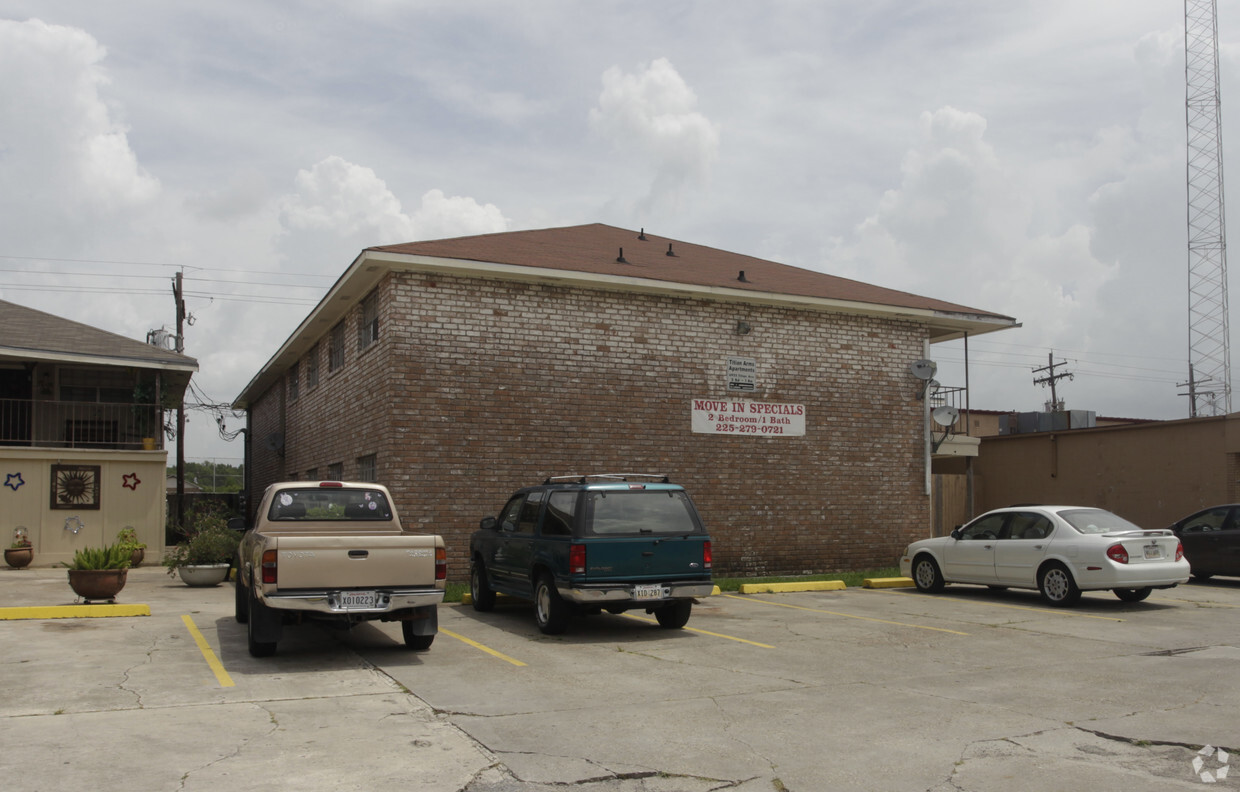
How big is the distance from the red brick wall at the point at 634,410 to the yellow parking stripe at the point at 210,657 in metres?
4.34

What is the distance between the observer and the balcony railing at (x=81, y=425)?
2244cm

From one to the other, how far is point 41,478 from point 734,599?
50.1 ft

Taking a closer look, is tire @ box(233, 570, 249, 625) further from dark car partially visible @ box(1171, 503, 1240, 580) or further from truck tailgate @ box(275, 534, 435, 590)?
dark car partially visible @ box(1171, 503, 1240, 580)

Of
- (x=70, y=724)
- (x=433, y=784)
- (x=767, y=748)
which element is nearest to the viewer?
(x=433, y=784)

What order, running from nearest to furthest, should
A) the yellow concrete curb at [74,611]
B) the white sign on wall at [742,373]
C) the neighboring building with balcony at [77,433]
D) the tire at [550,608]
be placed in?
the tire at [550,608]
the yellow concrete curb at [74,611]
the white sign on wall at [742,373]
the neighboring building with balcony at [77,433]

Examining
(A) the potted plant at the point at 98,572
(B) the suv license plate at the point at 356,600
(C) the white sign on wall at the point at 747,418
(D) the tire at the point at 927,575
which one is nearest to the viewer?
(B) the suv license plate at the point at 356,600

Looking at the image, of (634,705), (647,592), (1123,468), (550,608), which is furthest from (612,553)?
(1123,468)

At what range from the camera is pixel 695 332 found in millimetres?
17734

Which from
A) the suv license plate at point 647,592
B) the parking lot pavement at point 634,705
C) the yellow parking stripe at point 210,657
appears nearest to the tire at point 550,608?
the parking lot pavement at point 634,705

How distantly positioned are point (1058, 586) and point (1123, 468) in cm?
1257

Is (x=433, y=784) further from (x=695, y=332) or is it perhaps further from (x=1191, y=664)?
(x=695, y=332)

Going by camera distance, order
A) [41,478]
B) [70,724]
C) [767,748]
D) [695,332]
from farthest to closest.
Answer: [41,478], [695,332], [70,724], [767,748]

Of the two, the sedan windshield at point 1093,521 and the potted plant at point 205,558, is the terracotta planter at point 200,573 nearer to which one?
the potted plant at point 205,558

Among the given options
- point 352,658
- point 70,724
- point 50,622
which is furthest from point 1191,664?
point 50,622
